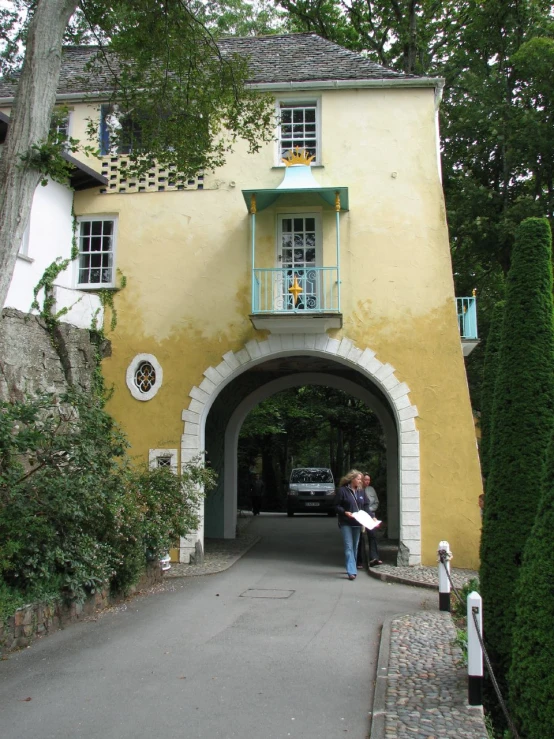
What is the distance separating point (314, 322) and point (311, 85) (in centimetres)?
490

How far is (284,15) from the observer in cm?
2719

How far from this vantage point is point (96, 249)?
609 inches

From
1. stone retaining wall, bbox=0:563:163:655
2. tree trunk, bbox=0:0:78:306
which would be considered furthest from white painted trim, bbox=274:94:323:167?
stone retaining wall, bbox=0:563:163:655

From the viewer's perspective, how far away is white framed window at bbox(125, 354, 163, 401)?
585 inches

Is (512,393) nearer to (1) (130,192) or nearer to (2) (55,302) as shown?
(2) (55,302)

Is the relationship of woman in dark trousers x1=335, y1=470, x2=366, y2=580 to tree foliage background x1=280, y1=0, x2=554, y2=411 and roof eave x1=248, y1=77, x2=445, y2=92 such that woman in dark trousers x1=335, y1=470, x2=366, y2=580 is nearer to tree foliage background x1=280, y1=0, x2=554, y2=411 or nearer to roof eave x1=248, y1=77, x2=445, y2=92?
roof eave x1=248, y1=77, x2=445, y2=92

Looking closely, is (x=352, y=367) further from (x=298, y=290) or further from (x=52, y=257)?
(x=52, y=257)

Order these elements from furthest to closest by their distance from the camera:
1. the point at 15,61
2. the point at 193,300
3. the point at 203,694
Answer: the point at 193,300
the point at 15,61
the point at 203,694

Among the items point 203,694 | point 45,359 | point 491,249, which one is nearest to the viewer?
point 203,694

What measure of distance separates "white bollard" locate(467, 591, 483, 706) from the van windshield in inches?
890

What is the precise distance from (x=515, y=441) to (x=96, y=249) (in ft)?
34.9

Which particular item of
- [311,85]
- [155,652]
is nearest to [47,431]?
[155,652]

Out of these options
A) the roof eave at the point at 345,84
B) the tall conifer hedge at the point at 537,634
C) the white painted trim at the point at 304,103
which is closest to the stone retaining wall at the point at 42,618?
the tall conifer hedge at the point at 537,634

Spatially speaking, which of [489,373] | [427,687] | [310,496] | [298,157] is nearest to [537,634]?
[427,687]
